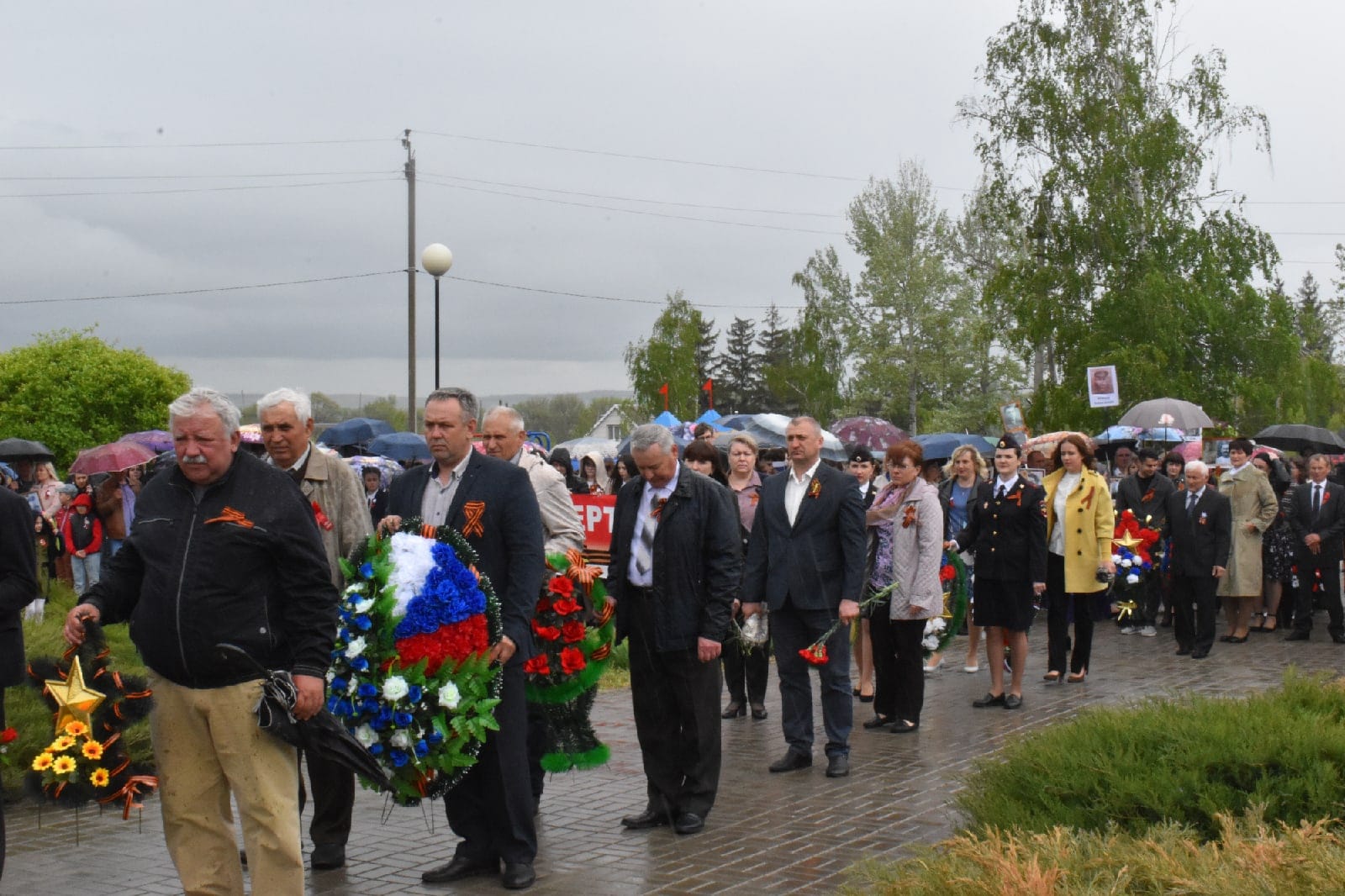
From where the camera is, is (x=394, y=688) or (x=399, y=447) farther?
(x=399, y=447)

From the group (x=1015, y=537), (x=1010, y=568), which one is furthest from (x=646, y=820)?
(x=1015, y=537)

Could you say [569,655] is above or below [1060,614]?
above

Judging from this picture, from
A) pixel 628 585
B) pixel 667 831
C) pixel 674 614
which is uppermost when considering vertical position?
pixel 628 585

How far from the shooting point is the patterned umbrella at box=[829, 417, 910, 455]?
30.3 meters

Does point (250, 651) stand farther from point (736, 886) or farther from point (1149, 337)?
point (1149, 337)

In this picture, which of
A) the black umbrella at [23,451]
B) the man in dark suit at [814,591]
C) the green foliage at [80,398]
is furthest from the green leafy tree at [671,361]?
the man in dark suit at [814,591]

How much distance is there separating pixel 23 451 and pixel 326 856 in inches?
671

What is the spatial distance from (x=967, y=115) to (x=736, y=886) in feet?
102

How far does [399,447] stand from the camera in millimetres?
26500

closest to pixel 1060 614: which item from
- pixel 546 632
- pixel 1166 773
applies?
pixel 1166 773

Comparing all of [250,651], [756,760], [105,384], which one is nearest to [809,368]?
[105,384]

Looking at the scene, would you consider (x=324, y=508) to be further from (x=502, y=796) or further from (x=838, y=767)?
(x=838, y=767)

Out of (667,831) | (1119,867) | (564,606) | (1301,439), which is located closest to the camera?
(1119,867)

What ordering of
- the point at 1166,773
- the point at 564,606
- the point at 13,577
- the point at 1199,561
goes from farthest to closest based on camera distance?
1. the point at 1199,561
2. the point at 564,606
3. the point at 1166,773
4. the point at 13,577
